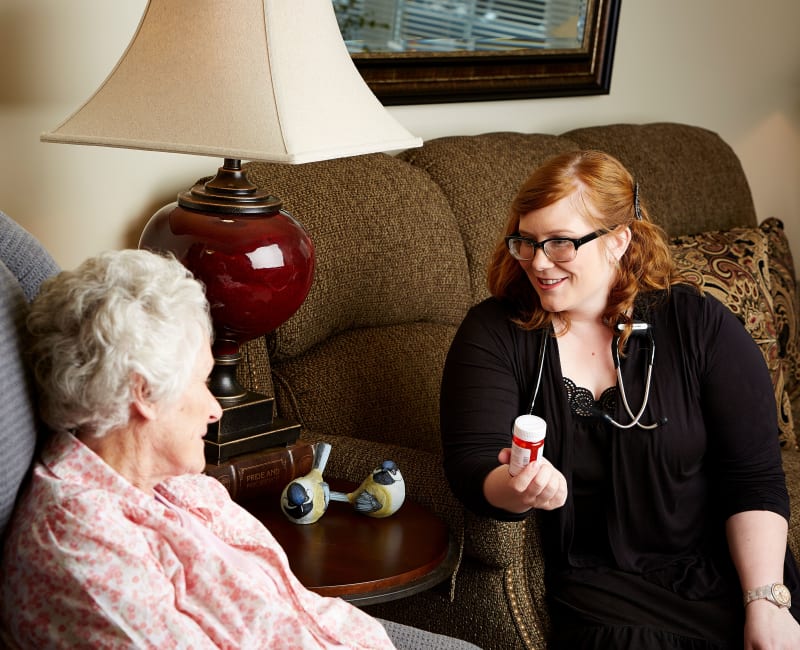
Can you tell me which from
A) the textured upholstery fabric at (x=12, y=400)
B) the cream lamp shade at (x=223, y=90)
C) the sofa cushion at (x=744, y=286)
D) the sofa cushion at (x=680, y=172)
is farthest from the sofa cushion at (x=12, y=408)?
the sofa cushion at (x=680, y=172)

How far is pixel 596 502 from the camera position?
177cm

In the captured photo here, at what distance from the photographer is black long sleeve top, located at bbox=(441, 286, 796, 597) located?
1745 millimetres

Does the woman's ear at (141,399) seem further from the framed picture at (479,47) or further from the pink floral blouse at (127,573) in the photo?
the framed picture at (479,47)

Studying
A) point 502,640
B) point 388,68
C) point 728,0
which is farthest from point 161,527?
point 728,0

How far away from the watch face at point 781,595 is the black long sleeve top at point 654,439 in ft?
0.30

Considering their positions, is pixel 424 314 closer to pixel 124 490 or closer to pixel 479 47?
pixel 479 47

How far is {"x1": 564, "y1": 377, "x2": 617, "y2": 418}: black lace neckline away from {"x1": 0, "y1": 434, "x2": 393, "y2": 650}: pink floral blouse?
65 centimetres

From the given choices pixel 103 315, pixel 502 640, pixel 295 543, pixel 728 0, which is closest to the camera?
pixel 103 315

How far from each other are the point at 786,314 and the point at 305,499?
1.71m

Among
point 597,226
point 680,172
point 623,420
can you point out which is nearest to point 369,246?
point 597,226

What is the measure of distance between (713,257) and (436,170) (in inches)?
29.6

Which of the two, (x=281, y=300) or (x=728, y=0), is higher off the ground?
(x=728, y=0)

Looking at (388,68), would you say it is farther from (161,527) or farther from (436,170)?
(161,527)

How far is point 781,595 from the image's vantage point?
1673mm
